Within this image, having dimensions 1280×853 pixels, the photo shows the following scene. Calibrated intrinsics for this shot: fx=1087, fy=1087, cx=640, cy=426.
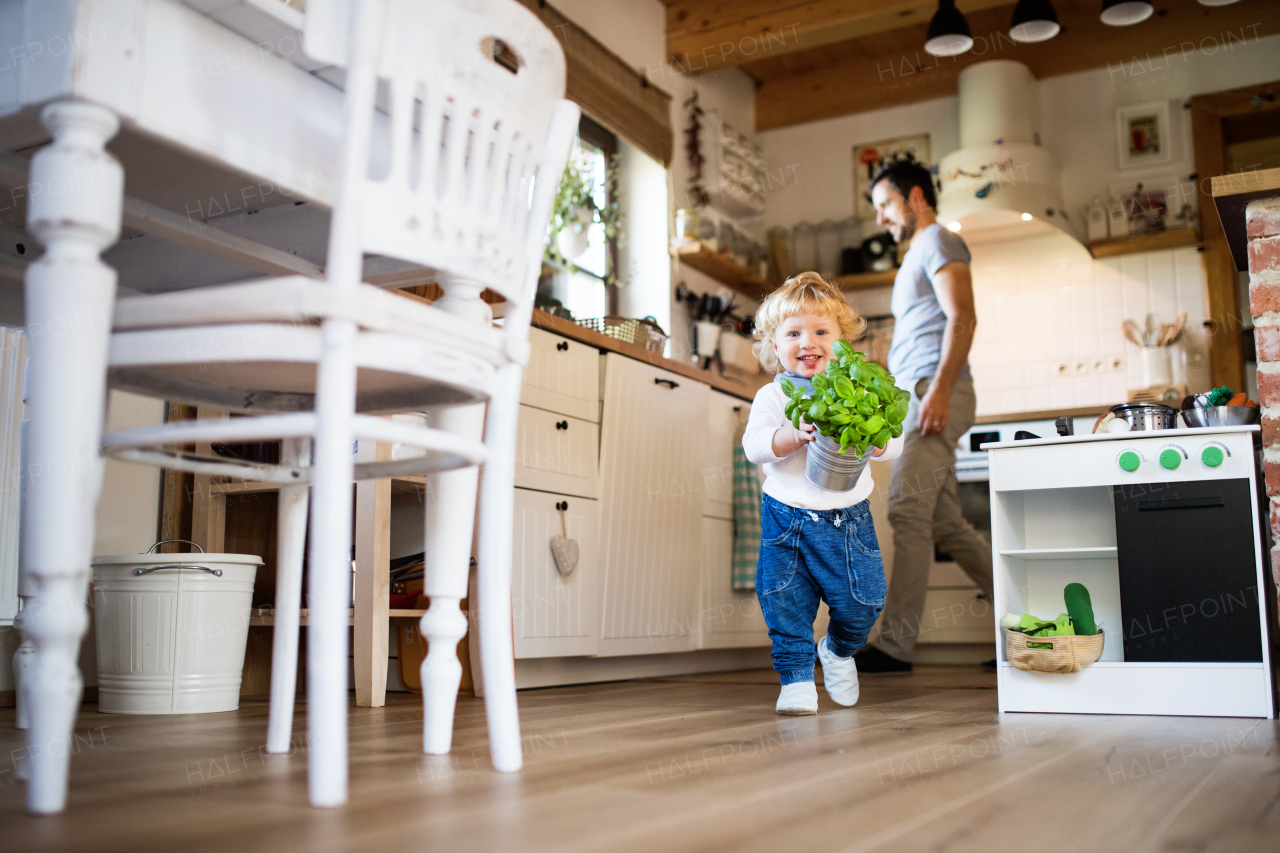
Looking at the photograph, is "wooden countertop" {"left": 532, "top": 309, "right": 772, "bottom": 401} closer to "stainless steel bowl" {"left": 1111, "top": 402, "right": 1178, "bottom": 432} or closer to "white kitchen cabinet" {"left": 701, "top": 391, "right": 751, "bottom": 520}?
"white kitchen cabinet" {"left": 701, "top": 391, "right": 751, "bottom": 520}

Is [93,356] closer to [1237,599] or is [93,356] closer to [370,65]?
[370,65]

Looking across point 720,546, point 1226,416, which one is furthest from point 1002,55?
point 1226,416

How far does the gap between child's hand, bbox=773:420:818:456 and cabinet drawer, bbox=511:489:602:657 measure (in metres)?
0.71

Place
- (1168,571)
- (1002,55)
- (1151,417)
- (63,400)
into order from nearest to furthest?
(63,400) → (1168,571) → (1151,417) → (1002,55)

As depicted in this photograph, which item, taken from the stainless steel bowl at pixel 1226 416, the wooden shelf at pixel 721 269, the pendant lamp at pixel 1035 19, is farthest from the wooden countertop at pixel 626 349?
the pendant lamp at pixel 1035 19

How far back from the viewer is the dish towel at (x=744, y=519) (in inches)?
140

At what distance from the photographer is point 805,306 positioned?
244 cm

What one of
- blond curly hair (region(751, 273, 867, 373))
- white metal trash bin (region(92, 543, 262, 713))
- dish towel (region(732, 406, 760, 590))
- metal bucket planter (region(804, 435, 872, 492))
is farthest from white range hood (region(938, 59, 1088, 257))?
white metal trash bin (region(92, 543, 262, 713))

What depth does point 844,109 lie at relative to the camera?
550 cm

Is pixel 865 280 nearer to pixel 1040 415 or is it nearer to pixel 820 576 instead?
pixel 1040 415

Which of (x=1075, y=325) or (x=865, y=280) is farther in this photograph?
(x=865, y=280)

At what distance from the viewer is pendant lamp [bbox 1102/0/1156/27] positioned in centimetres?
398

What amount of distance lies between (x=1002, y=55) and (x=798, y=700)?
3996 millimetres

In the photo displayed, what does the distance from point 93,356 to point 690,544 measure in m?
2.44
